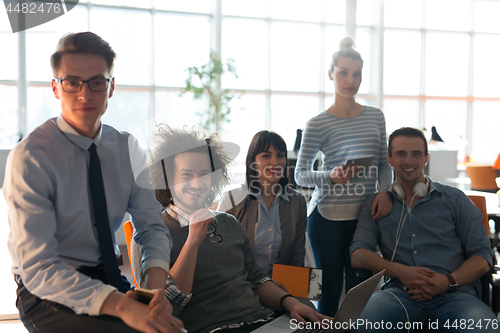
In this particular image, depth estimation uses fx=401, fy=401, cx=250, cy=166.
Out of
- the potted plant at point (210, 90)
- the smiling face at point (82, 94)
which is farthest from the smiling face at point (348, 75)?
the potted plant at point (210, 90)

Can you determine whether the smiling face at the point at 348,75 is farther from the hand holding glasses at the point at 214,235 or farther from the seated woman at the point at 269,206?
the hand holding glasses at the point at 214,235

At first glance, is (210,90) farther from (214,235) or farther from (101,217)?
(101,217)

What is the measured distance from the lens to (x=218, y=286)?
4.83ft

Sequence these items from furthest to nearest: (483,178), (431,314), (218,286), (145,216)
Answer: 1. (483,178)
2. (431,314)
3. (218,286)
4. (145,216)

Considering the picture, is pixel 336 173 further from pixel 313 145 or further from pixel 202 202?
pixel 202 202

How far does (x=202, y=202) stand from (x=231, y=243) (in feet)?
0.64

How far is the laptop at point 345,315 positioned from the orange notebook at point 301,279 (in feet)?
0.55

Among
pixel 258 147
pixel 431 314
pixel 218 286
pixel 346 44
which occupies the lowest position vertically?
pixel 431 314

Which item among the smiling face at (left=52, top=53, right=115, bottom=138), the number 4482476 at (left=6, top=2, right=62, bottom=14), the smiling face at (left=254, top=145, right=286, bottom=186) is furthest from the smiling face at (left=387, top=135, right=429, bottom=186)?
the number 4482476 at (left=6, top=2, right=62, bottom=14)

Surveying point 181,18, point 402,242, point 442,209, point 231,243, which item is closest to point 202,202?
point 231,243

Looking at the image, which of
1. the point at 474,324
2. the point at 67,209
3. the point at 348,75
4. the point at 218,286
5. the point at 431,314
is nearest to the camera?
the point at 67,209

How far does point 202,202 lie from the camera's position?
1571 millimetres

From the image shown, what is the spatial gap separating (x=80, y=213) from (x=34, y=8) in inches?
312

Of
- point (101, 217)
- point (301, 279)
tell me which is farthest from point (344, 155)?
point (101, 217)
